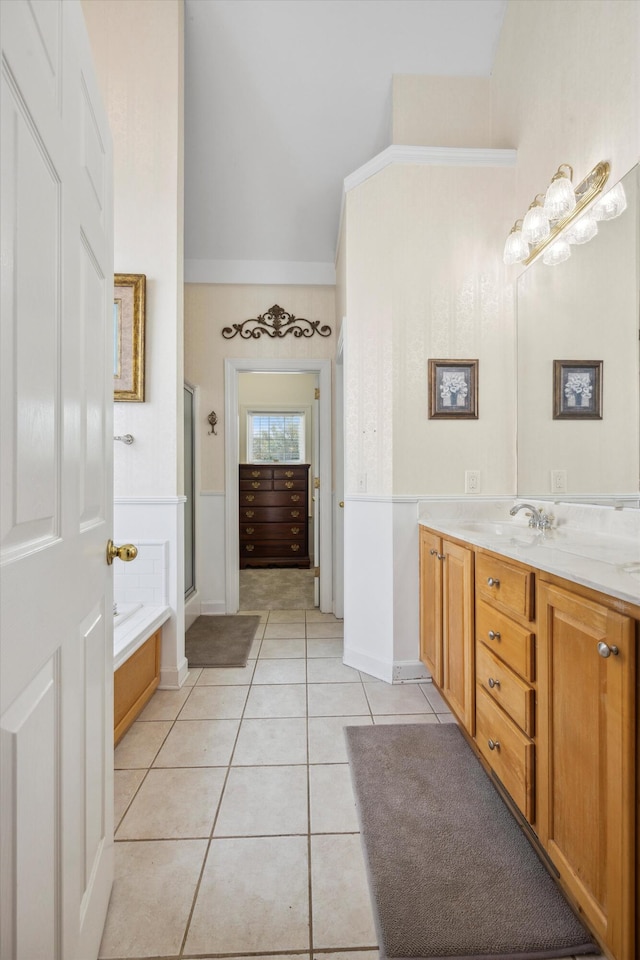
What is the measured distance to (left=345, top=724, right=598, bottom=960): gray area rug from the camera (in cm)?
102

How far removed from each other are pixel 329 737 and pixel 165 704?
0.84 meters

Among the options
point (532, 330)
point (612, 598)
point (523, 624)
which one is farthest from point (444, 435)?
point (612, 598)

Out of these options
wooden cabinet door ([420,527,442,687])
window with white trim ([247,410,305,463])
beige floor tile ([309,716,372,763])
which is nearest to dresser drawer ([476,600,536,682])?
wooden cabinet door ([420,527,442,687])

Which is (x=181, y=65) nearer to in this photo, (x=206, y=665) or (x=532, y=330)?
(x=532, y=330)

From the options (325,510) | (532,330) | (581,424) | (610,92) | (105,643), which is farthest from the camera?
(325,510)

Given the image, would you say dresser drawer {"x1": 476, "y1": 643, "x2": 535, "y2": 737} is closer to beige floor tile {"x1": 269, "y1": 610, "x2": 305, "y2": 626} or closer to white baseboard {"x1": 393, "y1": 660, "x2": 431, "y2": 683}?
white baseboard {"x1": 393, "y1": 660, "x2": 431, "y2": 683}

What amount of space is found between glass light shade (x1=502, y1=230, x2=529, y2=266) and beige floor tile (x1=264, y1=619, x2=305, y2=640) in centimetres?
258

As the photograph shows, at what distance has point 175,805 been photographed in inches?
57.2

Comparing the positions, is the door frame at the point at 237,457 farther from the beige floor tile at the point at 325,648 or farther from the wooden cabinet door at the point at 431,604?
the wooden cabinet door at the point at 431,604

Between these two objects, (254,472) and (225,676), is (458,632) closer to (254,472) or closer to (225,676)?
(225,676)

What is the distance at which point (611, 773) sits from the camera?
0.84m

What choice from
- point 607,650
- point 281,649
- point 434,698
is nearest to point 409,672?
point 434,698

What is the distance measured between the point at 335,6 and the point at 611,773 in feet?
11.5

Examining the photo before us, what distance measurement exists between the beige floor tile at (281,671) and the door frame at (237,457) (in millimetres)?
1019
